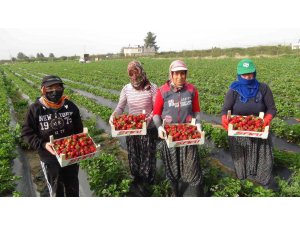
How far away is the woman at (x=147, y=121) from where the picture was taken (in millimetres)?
4273

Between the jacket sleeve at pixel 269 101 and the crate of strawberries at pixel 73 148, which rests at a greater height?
the jacket sleeve at pixel 269 101

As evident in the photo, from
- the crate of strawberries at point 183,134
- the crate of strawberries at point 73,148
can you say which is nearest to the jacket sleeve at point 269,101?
the crate of strawberries at point 183,134

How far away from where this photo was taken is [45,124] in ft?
11.9

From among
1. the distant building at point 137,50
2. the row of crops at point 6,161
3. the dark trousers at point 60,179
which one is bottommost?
the row of crops at point 6,161

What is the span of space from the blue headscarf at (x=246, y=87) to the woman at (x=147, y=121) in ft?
4.00

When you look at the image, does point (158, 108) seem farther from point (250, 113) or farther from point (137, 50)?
point (137, 50)

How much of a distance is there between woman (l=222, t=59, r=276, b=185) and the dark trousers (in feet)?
7.49

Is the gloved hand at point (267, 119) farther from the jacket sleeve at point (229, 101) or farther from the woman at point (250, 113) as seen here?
the jacket sleeve at point (229, 101)

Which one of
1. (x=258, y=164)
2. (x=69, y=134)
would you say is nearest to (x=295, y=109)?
(x=258, y=164)

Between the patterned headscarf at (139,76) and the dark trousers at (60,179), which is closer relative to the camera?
the dark trousers at (60,179)

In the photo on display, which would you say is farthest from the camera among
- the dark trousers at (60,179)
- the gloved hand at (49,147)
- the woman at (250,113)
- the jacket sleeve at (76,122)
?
the woman at (250,113)

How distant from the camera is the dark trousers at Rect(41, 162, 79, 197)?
377 cm

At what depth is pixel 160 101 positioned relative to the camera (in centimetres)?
400

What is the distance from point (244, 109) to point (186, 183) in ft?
4.55
